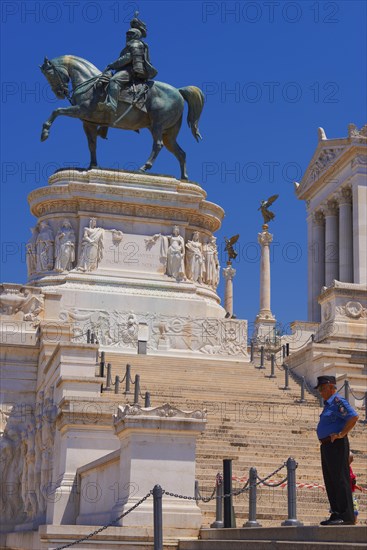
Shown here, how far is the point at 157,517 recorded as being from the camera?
13.3m

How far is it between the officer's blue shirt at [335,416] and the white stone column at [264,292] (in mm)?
40026

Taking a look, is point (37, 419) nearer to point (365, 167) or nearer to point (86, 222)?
point (86, 222)

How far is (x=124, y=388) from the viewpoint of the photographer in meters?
25.8

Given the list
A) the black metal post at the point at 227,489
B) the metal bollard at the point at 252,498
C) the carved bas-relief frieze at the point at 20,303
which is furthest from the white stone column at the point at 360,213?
the metal bollard at the point at 252,498

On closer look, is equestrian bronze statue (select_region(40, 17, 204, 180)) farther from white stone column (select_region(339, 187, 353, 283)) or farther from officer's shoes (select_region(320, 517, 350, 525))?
white stone column (select_region(339, 187, 353, 283))

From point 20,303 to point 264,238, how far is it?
30.1m

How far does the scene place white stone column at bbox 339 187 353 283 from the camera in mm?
63281

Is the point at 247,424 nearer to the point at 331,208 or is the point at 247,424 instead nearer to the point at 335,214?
the point at 331,208

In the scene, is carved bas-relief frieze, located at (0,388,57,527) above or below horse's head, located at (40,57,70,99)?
below

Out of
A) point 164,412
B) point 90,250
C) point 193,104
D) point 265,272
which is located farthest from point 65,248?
point 265,272

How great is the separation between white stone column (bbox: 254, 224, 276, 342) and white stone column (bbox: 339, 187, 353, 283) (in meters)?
6.20

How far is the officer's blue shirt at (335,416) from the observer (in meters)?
12.1

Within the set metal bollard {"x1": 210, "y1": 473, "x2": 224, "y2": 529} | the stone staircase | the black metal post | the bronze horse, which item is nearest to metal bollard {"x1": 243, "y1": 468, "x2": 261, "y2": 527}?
the black metal post

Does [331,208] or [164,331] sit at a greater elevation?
[331,208]
